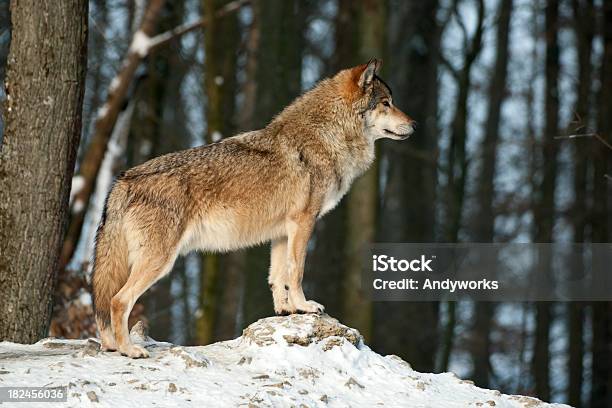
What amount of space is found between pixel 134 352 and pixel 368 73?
335cm

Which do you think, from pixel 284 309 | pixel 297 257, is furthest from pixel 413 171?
pixel 297 257

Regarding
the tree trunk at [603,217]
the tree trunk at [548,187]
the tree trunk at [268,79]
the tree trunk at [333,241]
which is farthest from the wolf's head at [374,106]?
the tree trunk at [548,187]

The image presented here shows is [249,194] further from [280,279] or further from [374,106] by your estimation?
[374,106]

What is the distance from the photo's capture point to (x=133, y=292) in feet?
23.1

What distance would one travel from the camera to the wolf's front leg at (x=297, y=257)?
7797 millimetres

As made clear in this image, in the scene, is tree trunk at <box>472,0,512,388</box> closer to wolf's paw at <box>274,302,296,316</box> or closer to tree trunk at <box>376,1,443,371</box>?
tree trunk at <box>376,1,443,371</box>

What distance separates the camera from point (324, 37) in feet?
77.2

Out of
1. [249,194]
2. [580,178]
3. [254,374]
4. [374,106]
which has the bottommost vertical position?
[254,374]

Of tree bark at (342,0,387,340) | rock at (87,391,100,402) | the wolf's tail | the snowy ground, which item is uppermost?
tree bark at (342,0,387,340)

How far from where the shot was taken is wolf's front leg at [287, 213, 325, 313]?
25.6 feet

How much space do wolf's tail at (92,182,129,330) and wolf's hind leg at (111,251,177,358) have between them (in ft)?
0.57

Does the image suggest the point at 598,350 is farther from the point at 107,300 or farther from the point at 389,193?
the point at 107,300

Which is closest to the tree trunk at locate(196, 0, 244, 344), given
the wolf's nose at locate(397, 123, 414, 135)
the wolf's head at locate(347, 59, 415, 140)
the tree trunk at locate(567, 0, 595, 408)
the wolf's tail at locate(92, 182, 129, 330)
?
the wolf's head at locate(347, 59, 415, 140)

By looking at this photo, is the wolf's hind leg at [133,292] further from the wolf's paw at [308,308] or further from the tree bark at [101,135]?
the tree bark at [101,135]
